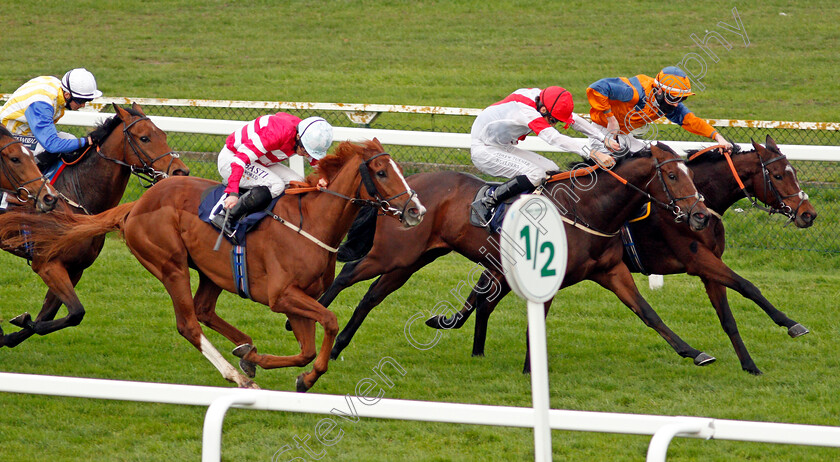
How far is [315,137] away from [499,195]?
51.2 inches

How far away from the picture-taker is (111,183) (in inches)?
241

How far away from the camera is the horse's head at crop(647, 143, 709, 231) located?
5391mm

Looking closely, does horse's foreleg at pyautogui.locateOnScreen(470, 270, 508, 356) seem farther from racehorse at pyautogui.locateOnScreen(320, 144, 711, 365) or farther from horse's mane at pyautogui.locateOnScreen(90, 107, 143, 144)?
horse's mane at pyautogui.locateOnScreen(90, 107, 143, 144)

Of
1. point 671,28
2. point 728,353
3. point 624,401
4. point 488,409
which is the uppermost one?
point 488,409

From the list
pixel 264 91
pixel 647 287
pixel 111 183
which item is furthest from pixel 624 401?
pixel 264 91

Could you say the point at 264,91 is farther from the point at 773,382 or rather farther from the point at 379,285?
the point at 773,382

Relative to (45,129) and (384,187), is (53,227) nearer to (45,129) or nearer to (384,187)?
(45,129)

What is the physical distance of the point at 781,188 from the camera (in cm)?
591

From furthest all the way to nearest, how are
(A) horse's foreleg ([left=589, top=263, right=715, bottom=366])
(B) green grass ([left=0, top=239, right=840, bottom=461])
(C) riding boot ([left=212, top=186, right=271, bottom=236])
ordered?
1. (A) horse's foreleg ([left=589, top=263, right=715, bottom=366])
2. (C) riding boot ([left=212, top=186, right=271, bottom=236])
3. (B) green grass ([left=0, top=239, right=840, bottom=461])

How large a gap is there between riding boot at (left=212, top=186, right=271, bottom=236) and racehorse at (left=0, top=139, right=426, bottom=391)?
85mm

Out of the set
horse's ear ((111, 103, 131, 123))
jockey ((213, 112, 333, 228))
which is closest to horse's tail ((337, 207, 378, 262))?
jockey ((213, 112, 333, 228))

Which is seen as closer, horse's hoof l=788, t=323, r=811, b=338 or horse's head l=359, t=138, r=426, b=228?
horse's head l=359, t=138, r=426, b=228

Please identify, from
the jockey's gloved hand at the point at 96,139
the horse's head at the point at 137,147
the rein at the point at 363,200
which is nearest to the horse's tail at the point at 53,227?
the horse's head at the point at 137,147

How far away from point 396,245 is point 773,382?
239cm
